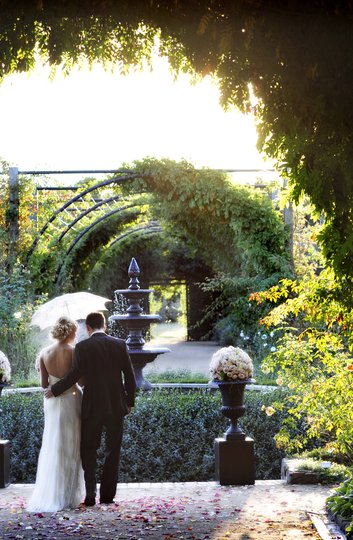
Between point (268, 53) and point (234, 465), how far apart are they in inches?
154

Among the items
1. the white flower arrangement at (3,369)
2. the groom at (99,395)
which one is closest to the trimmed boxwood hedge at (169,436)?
the white flower arrangement at (3,369)

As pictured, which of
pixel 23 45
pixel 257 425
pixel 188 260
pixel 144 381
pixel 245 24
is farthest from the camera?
pixel 188 260

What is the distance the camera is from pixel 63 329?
6371mm

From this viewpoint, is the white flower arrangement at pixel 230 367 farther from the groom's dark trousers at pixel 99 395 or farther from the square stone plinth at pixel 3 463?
the square stone plinth at pixel 3 463

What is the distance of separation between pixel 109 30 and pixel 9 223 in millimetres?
10746

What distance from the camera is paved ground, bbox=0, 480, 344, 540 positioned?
527cm

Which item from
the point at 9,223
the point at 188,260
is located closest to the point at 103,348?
the point at 9,223

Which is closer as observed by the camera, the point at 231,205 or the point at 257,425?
the point at 257,425

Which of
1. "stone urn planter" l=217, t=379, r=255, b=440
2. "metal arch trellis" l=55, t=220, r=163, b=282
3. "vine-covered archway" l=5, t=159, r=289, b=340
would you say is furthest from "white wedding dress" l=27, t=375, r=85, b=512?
"metal arch trellis" l=55, t=220, r=163, b=282

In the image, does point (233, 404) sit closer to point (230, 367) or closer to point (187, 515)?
point (230, 367)

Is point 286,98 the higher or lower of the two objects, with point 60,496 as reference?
higher

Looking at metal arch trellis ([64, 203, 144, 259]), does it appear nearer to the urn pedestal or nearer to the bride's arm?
the urn pedestal

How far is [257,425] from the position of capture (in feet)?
29.6

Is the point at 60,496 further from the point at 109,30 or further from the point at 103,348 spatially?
the point at 109,30
